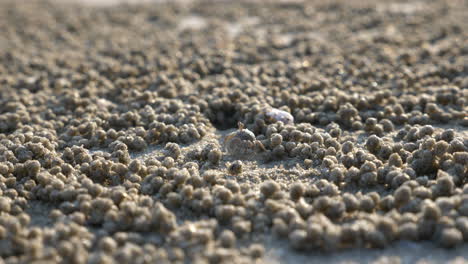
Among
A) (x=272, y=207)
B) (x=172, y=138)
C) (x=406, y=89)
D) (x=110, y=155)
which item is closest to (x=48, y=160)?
(x=110, y=155)

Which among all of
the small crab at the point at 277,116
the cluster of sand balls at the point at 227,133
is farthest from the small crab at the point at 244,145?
the small crab at the point at 277,116

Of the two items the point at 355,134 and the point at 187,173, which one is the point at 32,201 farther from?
the point at 355,134

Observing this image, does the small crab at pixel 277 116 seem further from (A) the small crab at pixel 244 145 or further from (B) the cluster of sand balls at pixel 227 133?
(A) the small crab at pixel 244 145

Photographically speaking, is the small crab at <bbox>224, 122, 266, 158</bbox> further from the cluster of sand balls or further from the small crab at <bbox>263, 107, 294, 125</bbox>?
the small crab at <bbox>263, 107, 294, 125</bbox>

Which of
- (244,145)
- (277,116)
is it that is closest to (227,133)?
(277,116)

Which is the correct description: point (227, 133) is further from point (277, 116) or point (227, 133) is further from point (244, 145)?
point (244, 145)
